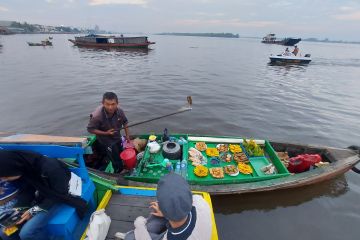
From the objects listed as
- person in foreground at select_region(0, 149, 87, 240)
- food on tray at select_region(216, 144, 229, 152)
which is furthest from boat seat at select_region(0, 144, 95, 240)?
food on tray at select_region(216, 144, 229, 152)

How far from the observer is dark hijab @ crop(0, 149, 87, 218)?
2.88m

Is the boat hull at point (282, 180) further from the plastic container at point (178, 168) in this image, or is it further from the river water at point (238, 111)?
the river water at point (238, 111)

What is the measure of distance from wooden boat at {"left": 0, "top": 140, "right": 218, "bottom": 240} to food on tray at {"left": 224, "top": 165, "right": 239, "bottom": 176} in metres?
2.19

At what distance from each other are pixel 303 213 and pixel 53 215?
619 cm

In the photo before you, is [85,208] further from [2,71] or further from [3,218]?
[2,71]

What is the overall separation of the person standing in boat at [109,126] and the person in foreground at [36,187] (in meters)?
2.05

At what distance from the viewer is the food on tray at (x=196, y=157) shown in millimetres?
6183

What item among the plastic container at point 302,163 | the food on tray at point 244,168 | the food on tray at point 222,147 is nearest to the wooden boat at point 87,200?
the food on tray at point 244,168

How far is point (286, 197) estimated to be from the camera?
21.3 ft

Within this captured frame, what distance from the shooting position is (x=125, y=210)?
378 centimetres

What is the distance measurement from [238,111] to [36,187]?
454 inches

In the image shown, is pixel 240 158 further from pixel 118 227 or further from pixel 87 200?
pixel 87 200

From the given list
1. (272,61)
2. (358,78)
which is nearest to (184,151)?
(358,78)

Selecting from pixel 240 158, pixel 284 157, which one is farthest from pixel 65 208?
pixel 284 157
